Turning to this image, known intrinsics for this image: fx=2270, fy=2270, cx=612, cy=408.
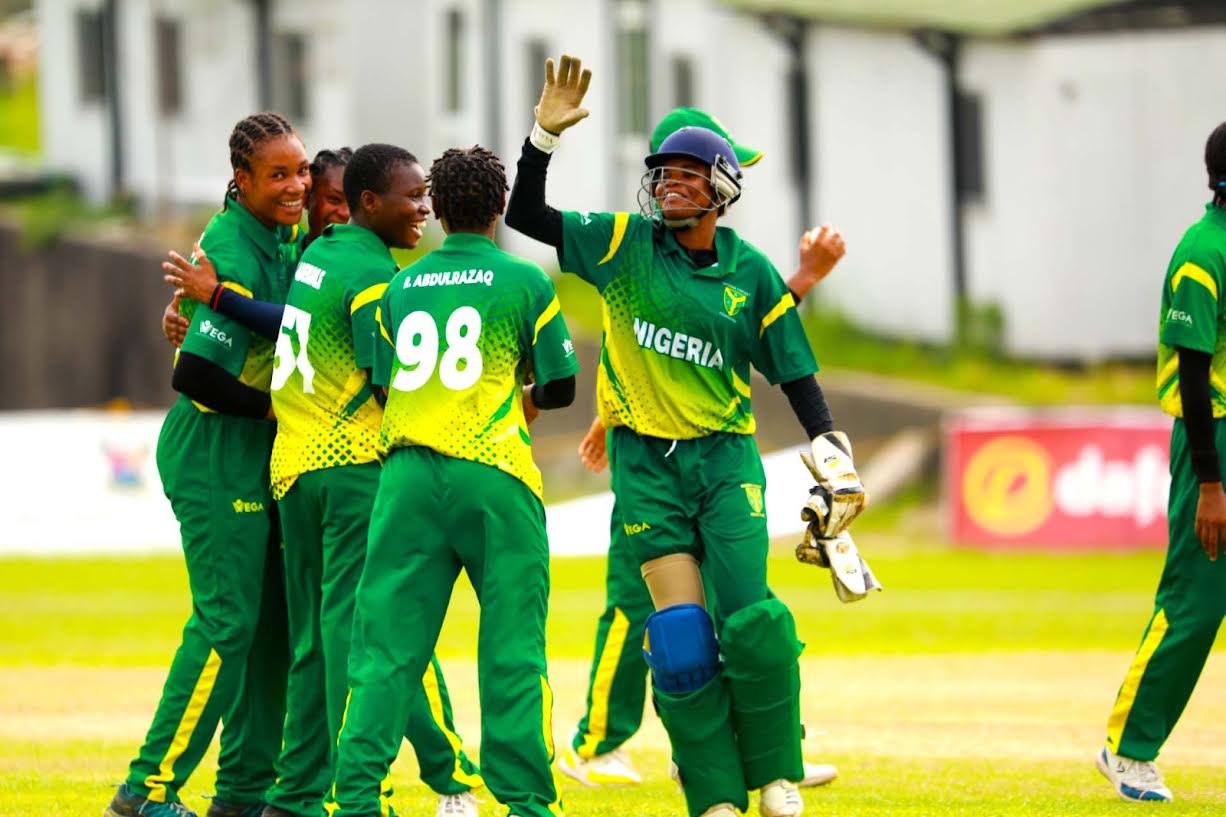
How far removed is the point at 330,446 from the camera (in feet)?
25.3

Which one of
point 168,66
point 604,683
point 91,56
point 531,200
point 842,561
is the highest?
point 91,56

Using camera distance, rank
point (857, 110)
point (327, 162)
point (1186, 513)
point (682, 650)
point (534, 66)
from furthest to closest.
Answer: point (534, 66) → point (857, 110) → point (327, 162) → point (1186, 513) → point (682, 650)

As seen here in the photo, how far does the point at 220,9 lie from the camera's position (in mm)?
39500

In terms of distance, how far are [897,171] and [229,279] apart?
851 inches

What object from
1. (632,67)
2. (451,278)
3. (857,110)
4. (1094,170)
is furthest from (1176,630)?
(632,67)

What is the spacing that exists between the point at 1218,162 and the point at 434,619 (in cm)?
345

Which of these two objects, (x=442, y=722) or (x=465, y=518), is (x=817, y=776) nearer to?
(x=442, y=722)

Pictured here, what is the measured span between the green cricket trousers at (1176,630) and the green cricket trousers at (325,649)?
2499mm

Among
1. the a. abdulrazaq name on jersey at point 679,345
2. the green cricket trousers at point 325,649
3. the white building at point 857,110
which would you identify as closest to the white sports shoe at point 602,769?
the green cricket trousers at point 325,649

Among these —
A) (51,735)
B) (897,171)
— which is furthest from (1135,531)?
Result: (51,735)

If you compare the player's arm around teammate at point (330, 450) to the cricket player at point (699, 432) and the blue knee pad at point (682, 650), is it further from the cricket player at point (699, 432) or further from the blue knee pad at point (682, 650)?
the blue knee pad at point (682, 650)

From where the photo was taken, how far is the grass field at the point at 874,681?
886cm

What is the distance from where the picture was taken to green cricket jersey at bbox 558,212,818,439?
7891 millimetres

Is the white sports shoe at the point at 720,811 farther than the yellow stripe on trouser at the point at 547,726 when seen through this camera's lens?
Yes
